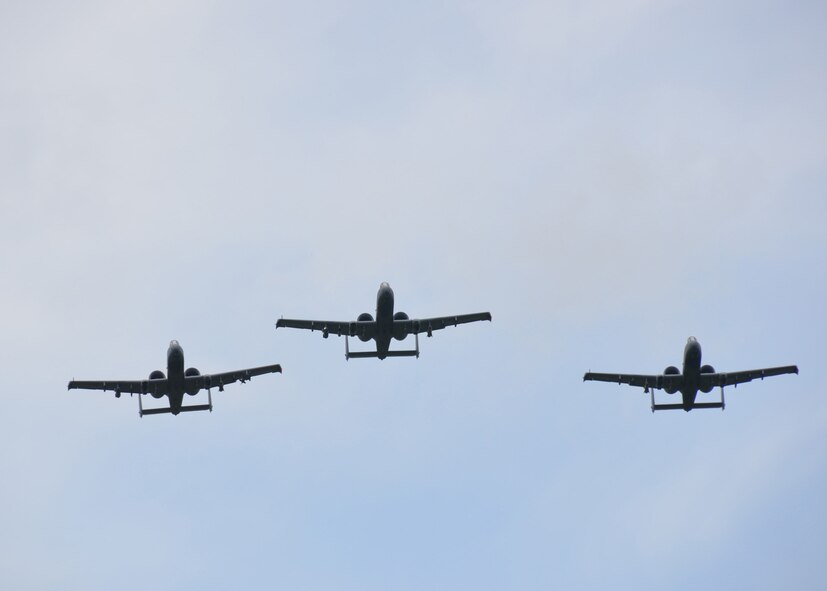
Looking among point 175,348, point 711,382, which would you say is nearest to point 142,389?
point 175,348

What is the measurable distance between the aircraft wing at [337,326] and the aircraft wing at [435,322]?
1.91 meters

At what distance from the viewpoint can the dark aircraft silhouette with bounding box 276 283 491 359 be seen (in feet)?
294

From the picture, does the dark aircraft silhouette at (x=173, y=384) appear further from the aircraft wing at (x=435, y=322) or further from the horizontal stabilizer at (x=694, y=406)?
the horizontal stabilizer at (x=694, y=406)

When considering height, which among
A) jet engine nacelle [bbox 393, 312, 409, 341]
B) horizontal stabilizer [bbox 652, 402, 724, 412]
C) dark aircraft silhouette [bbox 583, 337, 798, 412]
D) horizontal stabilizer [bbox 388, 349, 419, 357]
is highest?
jet engine nacelle [bbox 393, 312, 409, 341]

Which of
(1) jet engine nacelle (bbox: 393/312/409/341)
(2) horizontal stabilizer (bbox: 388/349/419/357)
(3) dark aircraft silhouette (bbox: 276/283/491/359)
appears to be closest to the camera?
(3) dark aircraft silhouette (bbox: 276/283/491/359)

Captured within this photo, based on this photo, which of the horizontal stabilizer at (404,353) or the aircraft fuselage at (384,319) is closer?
the aircraft fuselage at (384,319)

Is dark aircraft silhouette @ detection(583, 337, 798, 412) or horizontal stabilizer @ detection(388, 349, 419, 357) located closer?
dark aircraft silhouette @ detection(583, 337, 798, 412)

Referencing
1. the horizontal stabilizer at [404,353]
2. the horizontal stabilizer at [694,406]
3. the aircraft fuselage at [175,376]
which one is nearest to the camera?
the aircraft fuselage at [175,376]

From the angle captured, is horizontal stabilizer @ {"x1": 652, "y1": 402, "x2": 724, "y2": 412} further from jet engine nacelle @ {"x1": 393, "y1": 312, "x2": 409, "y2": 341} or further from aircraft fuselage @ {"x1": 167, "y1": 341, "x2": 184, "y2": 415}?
aircraft fuselage @ {"x1": 167, "y1": 341, "x2": 184, "y2": 415}

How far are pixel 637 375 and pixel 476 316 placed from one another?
12532 mm

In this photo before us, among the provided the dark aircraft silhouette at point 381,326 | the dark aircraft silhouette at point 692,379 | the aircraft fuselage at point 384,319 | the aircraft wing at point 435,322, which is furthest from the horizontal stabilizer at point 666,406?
the aircraft fuselage at point 384,319

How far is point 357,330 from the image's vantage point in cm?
9162

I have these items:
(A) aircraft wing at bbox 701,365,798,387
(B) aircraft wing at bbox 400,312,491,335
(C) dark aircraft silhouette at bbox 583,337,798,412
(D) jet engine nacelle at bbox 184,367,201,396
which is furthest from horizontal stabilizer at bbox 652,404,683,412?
(D) jet engine nacelle at bbox 184,367,201,396

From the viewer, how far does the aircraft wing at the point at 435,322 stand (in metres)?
92.1
